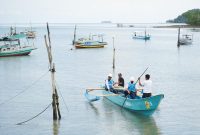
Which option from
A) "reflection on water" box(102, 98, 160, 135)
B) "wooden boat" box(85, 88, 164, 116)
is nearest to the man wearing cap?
"wooden boat" box(85, 88, 164, 116)

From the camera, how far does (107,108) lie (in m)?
26.4

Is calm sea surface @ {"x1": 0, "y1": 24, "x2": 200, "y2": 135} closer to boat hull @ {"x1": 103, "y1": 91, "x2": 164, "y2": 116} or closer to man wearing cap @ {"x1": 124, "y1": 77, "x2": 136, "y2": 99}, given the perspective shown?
boat hull @ {"x1": 103, "y1": 91, "x2": 164, "y2": 116}

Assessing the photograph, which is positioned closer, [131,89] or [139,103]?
[139,103]

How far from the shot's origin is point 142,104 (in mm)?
23078

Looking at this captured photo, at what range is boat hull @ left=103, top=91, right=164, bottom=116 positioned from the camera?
22.1m

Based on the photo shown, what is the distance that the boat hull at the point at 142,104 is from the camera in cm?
2214

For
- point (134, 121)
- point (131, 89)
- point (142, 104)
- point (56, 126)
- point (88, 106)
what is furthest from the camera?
point (88, 106)

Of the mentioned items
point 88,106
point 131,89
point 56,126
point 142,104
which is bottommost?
point 56,126

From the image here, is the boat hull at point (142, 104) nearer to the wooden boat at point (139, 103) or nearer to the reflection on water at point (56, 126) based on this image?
the wooden boat at point (139, 103)

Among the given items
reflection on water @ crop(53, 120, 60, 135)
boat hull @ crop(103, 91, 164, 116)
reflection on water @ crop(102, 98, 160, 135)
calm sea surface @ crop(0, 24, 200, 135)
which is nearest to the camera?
reflection on water @ crop(53, 120, 60, 135)

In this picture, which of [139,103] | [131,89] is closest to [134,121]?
[139,103]

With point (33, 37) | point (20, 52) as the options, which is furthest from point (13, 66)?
point (33, 37)

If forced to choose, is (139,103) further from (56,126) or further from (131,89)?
(56,126)

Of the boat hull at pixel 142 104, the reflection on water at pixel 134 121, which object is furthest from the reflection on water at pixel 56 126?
the boat hull at pixel 142 104
